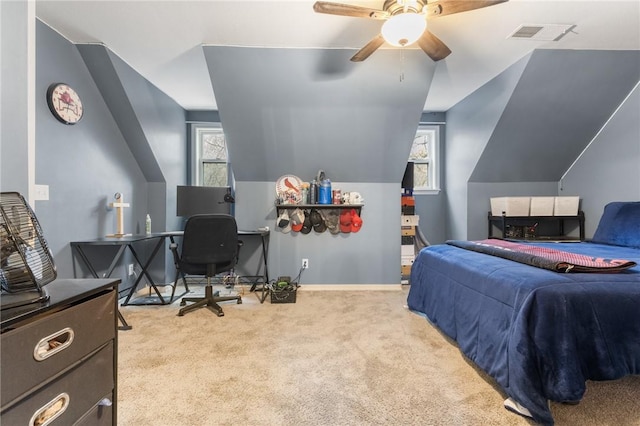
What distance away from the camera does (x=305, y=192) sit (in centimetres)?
364

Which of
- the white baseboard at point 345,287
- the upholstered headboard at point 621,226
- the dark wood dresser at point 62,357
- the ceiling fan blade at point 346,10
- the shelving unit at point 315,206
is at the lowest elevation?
the white baseboard at point 345,287

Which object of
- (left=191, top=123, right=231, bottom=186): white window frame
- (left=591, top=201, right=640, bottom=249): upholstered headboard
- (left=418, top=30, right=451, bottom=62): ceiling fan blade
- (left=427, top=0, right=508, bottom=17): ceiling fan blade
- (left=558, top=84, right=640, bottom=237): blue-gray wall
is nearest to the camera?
(left=427, top=0, right=508, bottom=17): ceiling fan blade

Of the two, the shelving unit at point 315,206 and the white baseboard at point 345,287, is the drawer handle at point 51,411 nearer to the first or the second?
the shelving unit at point 315,206

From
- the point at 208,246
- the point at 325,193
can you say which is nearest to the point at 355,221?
the point at 325,193

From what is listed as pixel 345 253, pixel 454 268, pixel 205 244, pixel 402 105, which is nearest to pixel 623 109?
pixel 402 105

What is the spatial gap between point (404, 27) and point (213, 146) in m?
3.40

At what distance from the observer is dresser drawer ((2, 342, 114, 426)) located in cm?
65

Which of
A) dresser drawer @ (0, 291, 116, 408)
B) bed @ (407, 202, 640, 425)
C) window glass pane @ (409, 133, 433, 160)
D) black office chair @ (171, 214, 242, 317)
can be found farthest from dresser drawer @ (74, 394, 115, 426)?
window glass pane @ (409, 133, 433, 160)

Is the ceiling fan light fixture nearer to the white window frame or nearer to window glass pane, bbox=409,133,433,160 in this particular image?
window glass pane, bbox=409,133,433,160

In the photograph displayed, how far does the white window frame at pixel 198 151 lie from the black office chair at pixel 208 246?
1781mm

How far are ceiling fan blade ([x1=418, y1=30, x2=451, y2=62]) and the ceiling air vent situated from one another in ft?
2.56

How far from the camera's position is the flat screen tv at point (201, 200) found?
11.9 ft

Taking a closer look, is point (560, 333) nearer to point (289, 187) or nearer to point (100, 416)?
point (100, 416)

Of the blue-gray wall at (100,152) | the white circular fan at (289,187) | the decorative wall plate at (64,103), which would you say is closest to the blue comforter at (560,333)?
the white circular fan at (289,187)
